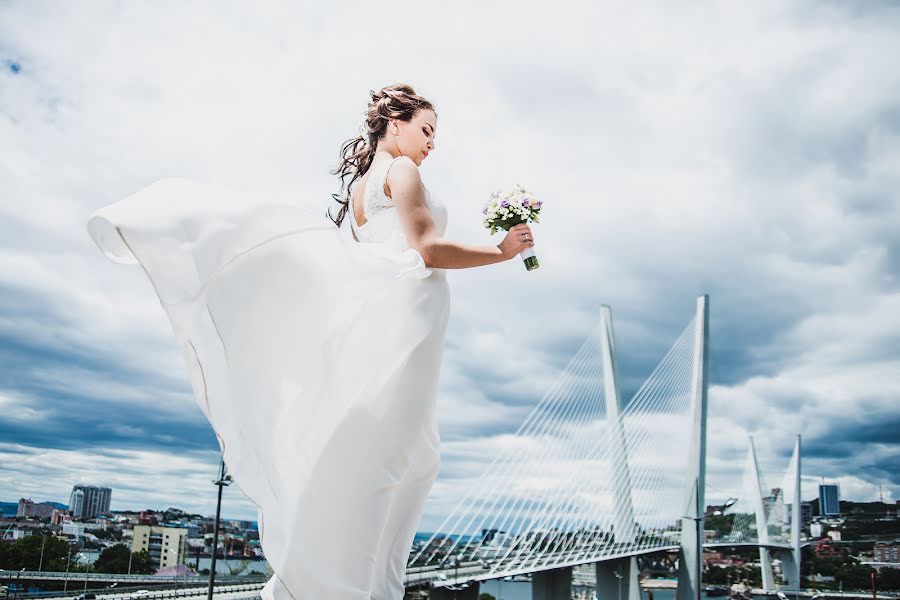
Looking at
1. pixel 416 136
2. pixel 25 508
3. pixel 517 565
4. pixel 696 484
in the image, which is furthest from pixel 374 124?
pixel 25 508

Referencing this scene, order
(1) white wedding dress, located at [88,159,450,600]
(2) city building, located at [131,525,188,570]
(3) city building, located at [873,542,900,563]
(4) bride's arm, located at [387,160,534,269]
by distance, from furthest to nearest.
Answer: (3) city building, located at [873,542,900,563], (2) city building, located at [131,525,188,570], (4) bride's arm, located at [387,160,534,269], (1) white wedding dress, located at [88,159,450,600]

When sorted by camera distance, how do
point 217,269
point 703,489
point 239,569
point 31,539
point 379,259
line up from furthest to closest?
point 31,539, point 239,569, point 703,489, point 379,259, point 217,269

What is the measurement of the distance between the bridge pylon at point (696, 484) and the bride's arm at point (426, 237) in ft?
64.8

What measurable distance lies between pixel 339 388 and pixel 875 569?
65337 millimetres

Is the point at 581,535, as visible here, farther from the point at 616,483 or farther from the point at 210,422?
the point at 210,422

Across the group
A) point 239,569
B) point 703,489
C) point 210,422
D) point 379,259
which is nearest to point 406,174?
point 379,259

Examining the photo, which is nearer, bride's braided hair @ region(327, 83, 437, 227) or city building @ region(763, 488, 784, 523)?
bride's braided hair @ region(327, 83, 437, 227)

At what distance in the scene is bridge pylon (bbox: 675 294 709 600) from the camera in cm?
2000

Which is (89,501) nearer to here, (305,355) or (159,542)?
(159,542)

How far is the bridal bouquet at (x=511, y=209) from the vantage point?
223 cm

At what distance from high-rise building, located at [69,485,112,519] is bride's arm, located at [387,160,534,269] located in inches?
1824

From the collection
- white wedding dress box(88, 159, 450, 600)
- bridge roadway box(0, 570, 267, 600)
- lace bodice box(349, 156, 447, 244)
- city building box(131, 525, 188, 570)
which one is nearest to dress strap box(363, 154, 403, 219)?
lace bodice box(349, 156, 447, 244)

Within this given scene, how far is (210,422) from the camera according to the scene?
177 centimetres

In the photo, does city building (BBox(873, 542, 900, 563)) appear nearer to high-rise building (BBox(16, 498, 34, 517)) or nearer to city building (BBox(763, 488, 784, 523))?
city building (BBox(763, 488, 784, 523))
